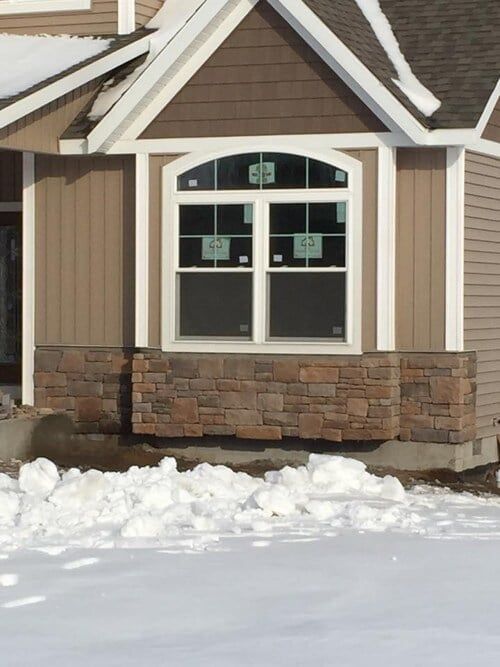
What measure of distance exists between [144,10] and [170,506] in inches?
294

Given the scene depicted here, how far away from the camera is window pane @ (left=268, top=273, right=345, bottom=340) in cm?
1380

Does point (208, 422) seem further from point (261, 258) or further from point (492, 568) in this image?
point (492, 568)

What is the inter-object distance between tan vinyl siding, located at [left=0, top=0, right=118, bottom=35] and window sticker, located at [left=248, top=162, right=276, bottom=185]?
8.77ft

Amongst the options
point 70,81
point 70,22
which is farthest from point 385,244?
point 70,22

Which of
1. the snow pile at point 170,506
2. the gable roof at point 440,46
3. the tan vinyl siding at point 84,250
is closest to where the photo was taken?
the snow pile at point 170,506

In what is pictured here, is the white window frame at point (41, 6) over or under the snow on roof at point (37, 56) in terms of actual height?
over

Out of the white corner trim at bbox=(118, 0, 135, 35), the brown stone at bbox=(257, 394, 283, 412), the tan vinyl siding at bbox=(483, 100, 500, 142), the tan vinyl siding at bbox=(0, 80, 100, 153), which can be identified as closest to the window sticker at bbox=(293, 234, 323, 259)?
the brown stone at bbox=(257, 394, 283, 412)

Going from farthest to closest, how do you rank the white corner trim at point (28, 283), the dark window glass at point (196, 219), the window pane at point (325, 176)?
the white corner trim at point (28, 283) < the dark window glass at point (196, 219) < the window pane at point (325, 176)

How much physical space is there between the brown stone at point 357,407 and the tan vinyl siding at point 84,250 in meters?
2.36

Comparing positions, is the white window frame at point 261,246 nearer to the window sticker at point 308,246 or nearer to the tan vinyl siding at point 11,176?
the window sticker at point 308,246

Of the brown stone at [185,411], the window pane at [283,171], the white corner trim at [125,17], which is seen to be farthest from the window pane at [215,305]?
the white corner trim at [125,17]

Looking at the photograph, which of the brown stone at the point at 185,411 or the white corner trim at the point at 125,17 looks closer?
the brown stone at the point at 185,411

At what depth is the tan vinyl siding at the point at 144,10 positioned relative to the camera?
15.7 meters

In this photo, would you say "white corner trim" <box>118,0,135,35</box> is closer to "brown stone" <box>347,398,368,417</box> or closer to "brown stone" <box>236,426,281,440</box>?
"brown stone" <box>236,426,281,440</box>
